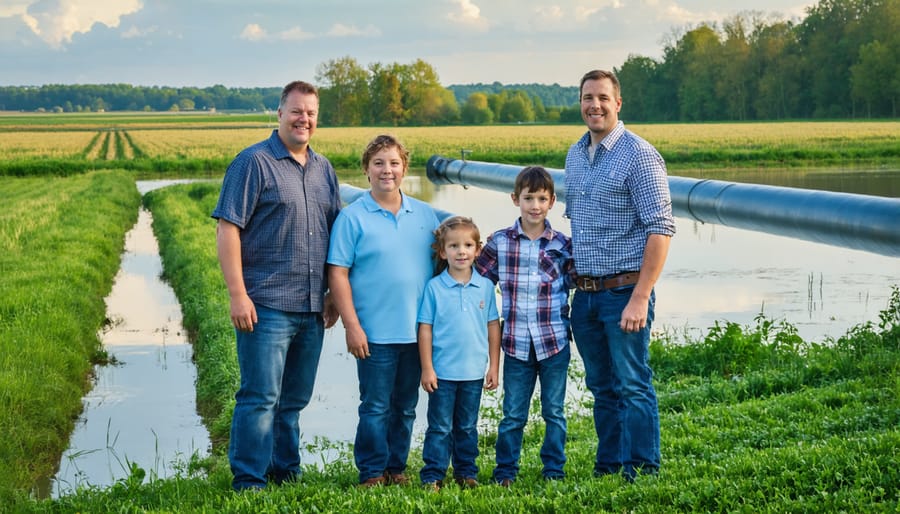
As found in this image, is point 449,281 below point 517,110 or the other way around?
below

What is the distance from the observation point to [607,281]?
186 inches

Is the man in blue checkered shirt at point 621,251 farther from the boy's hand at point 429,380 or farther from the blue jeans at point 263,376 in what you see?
the blue jeans at point 263,376

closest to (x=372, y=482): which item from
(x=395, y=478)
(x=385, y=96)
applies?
(x=395, y=478)

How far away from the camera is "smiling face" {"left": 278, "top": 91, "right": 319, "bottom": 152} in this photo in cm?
477

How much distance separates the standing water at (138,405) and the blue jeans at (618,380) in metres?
2.48

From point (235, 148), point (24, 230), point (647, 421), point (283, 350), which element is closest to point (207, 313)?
point (283, 350)

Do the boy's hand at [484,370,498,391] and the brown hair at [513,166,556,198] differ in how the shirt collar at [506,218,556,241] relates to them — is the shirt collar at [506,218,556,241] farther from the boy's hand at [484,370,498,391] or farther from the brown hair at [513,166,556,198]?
the boy's hand at [484,370,498,391]

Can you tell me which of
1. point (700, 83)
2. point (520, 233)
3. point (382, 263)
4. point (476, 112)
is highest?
point (700, 83)

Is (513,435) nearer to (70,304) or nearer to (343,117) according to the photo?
(70,304)

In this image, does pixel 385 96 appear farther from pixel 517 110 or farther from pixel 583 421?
pixel 583 421

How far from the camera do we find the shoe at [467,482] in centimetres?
487

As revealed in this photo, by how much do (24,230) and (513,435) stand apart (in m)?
14.8

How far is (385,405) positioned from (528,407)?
708 millimetres

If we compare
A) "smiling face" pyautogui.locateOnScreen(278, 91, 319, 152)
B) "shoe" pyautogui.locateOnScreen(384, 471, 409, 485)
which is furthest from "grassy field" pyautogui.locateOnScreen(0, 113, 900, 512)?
"smiling face" pyautogui.locateOnScreen(278, 91, 319, 152)
